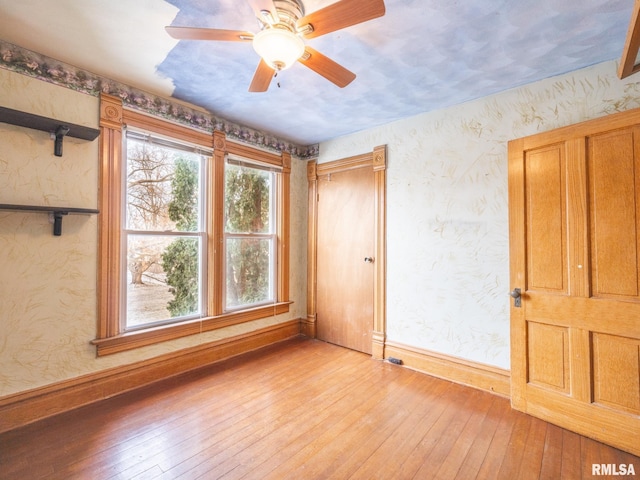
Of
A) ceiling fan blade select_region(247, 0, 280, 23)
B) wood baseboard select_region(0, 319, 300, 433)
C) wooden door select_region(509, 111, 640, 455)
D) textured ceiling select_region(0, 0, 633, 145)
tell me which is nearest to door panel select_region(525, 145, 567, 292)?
wooden door select_region(509, 111, 640, 455)

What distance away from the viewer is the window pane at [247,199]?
129 inches

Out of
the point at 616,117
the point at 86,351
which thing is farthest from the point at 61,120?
the point at 616,117

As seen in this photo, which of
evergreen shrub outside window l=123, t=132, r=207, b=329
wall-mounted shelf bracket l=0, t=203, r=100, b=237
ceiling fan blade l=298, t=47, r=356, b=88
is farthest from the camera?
evergreen shrub outside window l=123, t=132, r=207, b=329

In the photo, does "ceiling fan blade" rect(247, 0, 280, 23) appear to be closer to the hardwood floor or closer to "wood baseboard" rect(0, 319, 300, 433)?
the hardwood floor

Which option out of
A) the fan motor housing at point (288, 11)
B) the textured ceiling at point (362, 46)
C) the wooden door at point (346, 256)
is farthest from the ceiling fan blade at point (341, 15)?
the wooden door at point (346, 256)

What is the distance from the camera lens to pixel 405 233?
3.09 metres

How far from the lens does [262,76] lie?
1.86 meters

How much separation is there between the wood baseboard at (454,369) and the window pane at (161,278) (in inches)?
85.3

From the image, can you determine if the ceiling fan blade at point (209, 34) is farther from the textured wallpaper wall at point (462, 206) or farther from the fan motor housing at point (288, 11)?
the textured wallpaper wall at point (462, 206)

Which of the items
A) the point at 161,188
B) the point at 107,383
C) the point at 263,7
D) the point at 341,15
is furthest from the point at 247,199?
the point at 341,15

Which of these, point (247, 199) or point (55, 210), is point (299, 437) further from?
point (247, 199)

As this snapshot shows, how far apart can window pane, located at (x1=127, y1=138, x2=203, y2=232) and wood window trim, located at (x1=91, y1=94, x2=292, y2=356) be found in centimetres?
13

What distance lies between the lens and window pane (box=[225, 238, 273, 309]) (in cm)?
330

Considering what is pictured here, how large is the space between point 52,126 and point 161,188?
0.85 metres
